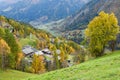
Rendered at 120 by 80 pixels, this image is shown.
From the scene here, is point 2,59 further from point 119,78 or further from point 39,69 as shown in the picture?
point 119,78

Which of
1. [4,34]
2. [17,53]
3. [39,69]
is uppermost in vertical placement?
[4,34]

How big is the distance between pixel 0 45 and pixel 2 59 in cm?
432

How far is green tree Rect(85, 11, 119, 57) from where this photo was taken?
74938 millimetres

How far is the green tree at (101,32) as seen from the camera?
246ft

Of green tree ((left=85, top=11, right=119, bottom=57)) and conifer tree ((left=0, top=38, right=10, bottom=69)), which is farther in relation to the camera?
conifer tree ((left=0, top=38, right=10, bottom=69))

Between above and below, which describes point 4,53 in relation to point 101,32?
below

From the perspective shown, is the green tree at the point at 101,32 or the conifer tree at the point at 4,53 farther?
the conifer tree at the point at 4,53

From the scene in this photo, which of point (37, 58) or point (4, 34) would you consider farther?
point (37, 58)

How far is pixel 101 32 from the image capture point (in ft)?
245

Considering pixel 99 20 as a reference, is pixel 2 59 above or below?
below

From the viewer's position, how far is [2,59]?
9169 centimetres

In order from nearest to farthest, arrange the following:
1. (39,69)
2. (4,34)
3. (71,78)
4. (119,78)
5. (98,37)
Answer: (119,78) < (71,78) < (98,37) < (4,34) < (39,69)

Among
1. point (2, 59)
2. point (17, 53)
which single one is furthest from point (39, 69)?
point (2, 59)

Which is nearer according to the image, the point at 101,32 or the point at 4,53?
the point at 101,32
